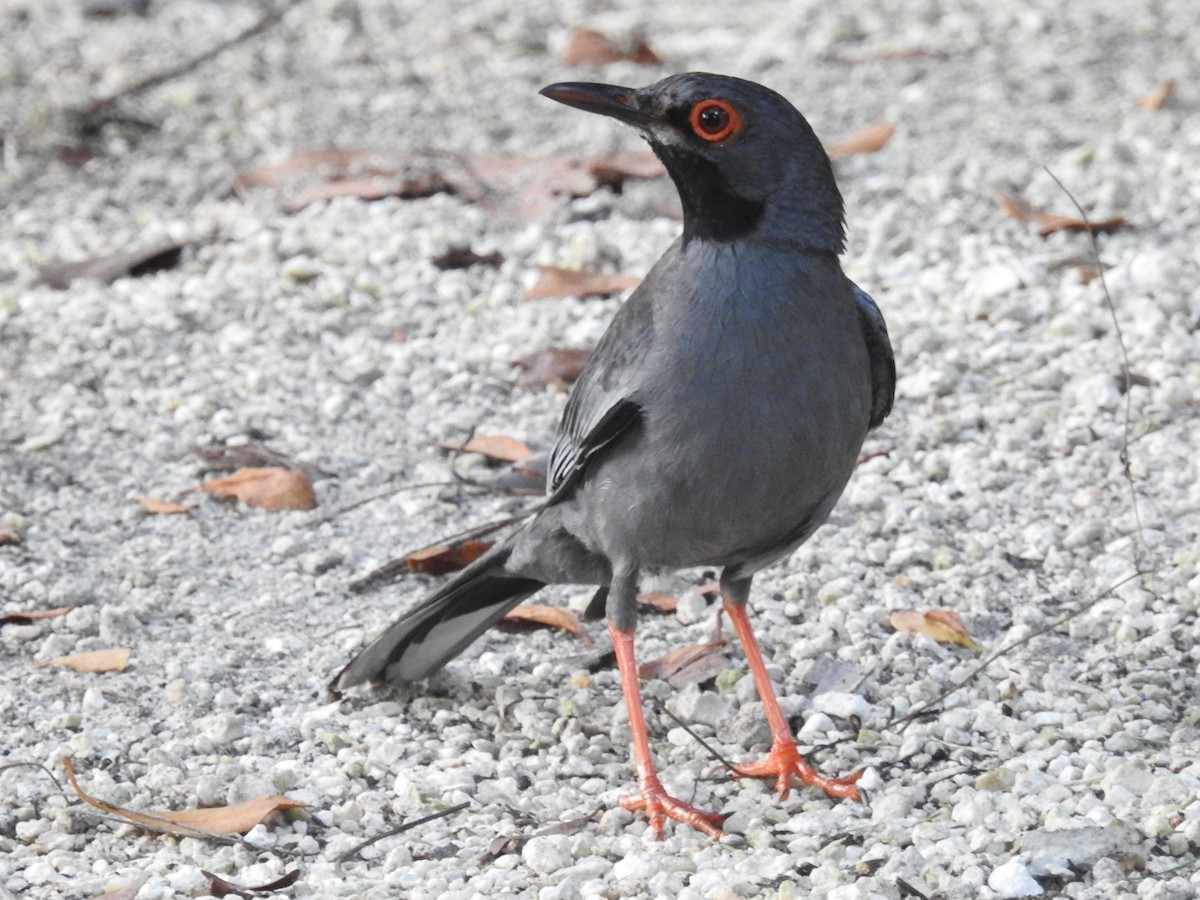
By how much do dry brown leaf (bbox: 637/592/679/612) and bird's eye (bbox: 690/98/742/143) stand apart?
1.64 meters

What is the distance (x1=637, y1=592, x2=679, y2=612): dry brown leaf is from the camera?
18.4ft

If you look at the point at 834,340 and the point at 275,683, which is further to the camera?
the point at 275,683

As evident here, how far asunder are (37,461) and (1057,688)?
3610 millimetres

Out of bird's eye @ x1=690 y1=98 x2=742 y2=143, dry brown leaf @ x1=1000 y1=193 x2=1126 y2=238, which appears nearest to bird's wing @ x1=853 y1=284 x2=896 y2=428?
bird's eye @ x1=690 y1=98 x2=742 y2=143

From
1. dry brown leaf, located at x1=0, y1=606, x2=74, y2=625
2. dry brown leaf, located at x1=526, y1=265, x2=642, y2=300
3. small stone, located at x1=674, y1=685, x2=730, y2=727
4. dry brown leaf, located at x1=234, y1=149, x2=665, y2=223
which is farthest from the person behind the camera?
dry brown leaf, located at x1=234, y1=149, x2=665, y2=223

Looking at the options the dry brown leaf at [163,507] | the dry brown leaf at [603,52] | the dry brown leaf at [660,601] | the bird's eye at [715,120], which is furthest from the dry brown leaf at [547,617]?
the dry brown leaf at [603,52]

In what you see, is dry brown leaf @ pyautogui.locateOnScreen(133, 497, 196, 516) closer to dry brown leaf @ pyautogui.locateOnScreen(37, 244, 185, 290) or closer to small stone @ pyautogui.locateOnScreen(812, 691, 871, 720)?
dry brown leaf @ pyautogui.locateOnScreen(37, 244, 185, 290)

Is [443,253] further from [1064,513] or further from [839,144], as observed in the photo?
[1064,513]

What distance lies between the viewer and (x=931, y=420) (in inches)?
249

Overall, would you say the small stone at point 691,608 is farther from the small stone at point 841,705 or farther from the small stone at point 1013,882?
the small stone at point 1013,882

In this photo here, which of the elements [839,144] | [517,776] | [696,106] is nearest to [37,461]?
[517,776]

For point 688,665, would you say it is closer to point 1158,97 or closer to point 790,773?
point 790,773

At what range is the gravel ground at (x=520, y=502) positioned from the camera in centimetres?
429

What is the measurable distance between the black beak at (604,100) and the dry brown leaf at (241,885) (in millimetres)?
2049
